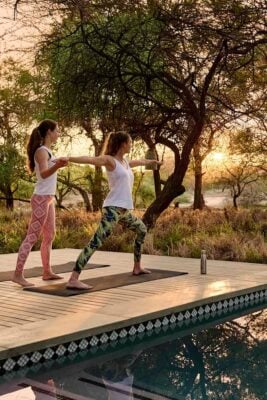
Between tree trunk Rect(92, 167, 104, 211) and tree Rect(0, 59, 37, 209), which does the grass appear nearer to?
tree trunk Rect(92, 167, 104, 211)

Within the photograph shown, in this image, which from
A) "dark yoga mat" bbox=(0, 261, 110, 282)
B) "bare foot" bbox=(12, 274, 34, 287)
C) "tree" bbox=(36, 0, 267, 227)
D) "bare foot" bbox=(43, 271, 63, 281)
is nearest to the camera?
"bare foot" bbox=(12, 274, 34, 287)

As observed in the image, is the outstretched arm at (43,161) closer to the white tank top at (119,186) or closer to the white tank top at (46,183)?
the white tank top at (46,183)

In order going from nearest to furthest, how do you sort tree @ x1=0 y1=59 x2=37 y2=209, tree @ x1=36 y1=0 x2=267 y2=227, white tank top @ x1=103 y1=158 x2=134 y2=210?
white tank top @ x1=103 y1=158 x2=134 y2=210, tree @ x1=36 y1=0 x2=267 y2=227, tree @ x1=0 y1=59 x2=37 y2=209

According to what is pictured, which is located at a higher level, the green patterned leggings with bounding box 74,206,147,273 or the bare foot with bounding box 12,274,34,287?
the green patterned leggings with bounding box 74,206,147,273

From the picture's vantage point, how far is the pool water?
4.20 m

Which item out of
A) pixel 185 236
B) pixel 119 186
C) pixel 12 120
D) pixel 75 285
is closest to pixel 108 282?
pixel 75 285

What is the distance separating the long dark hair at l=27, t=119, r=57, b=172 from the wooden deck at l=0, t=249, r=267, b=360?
1.51 metres

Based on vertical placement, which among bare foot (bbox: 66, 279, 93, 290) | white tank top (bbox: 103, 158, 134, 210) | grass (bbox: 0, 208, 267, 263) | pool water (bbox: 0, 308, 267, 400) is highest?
white tank top (bbox: 103, 158, 134, 210)

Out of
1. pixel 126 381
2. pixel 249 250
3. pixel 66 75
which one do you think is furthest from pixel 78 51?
pixel 126 381

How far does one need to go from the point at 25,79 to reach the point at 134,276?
1809 centimetres

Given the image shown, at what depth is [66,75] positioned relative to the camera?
1281cm

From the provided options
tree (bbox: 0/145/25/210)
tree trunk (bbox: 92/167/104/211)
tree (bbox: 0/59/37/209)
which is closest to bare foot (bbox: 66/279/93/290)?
tree trunk (bbox: 92/167/104/211)

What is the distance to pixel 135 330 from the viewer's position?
18.8 ft

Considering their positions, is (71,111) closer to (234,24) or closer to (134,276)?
(234,24)
